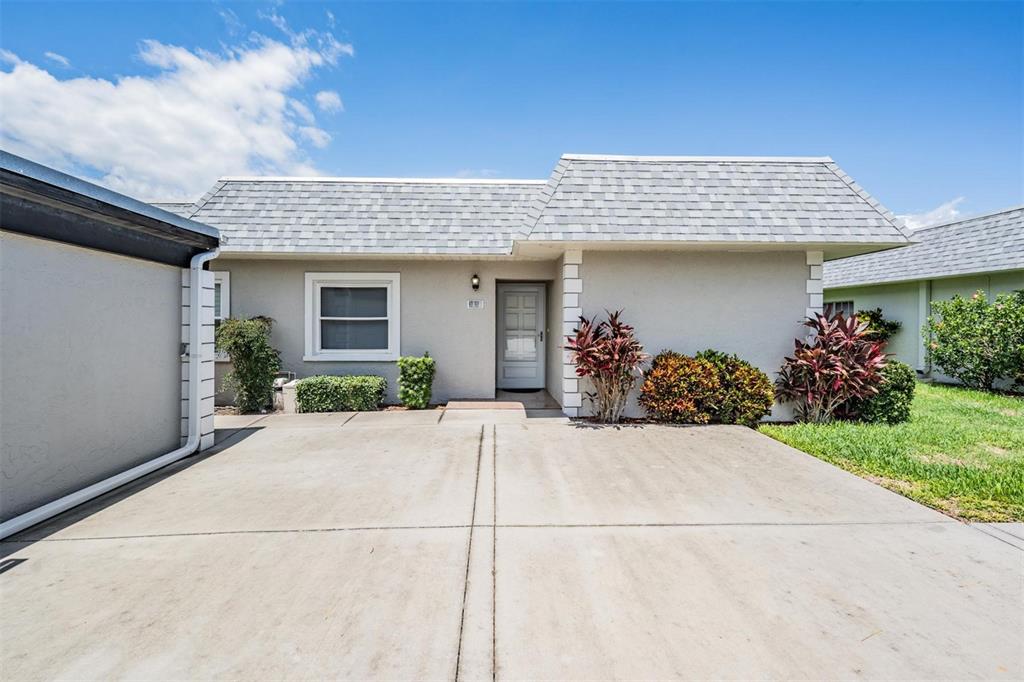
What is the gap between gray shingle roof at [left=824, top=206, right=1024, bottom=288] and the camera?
447 inches

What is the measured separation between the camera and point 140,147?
32.6 ft

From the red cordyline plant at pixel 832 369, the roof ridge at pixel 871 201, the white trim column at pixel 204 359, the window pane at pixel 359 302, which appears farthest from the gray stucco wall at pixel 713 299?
the white trim column at pixel 204 359

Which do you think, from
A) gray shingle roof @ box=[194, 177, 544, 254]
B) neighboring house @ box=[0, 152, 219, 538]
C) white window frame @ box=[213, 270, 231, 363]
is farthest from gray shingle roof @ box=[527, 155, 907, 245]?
white window frame @ box=[213, 270, 231, 363]

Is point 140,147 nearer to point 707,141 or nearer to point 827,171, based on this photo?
point 707,141

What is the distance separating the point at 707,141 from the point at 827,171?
3.24 m

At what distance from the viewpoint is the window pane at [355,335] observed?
9.28 m

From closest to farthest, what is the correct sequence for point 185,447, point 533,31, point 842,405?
point 185,447 < point 842,405 < point 533,31

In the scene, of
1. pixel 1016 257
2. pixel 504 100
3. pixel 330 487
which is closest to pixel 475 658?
pixel 330 487

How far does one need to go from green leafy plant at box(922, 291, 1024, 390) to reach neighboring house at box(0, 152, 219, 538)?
15.7 meters

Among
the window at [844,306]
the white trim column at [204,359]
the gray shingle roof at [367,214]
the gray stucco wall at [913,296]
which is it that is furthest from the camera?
the window at [844,306]

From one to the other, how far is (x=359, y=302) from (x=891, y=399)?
9717mm

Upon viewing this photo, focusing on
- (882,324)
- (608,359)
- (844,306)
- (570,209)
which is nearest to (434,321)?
(570,209)

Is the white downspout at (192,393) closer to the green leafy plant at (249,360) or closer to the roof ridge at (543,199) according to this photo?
the green leafy plant at (249,360)

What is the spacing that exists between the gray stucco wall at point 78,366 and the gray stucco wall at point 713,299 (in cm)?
651
